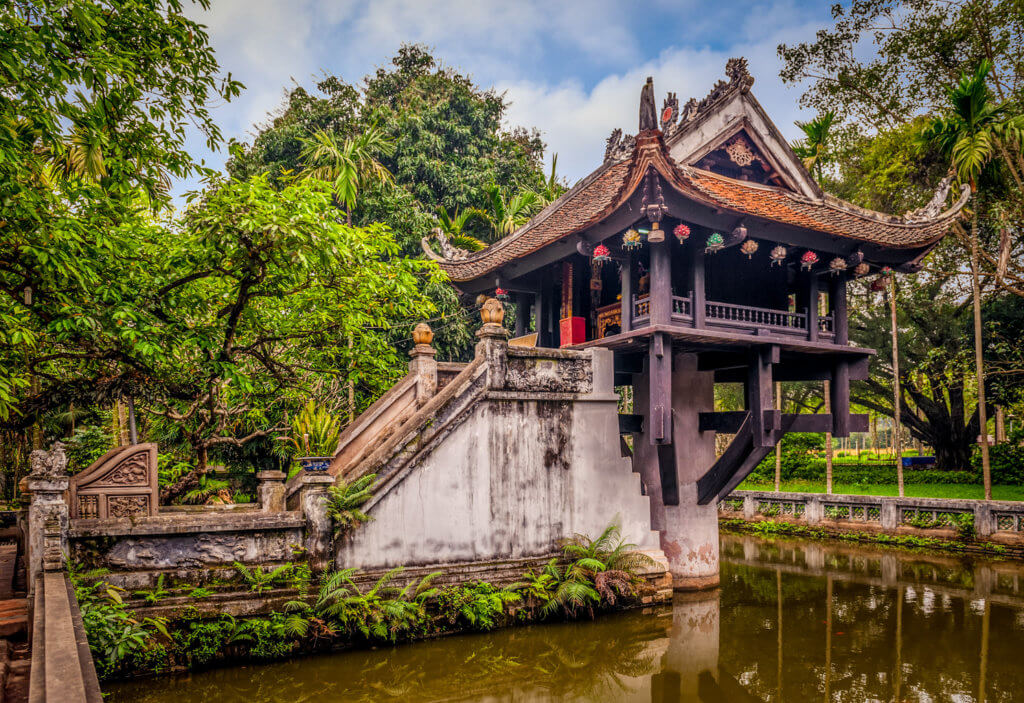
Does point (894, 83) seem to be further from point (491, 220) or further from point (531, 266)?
point (531, 266)

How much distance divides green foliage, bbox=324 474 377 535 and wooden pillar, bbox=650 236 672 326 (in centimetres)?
408

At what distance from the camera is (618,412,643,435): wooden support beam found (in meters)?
9.47

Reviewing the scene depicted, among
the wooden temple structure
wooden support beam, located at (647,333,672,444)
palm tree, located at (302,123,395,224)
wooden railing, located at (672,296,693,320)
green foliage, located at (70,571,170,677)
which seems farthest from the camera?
palm tree, located at (302,123,395,224)

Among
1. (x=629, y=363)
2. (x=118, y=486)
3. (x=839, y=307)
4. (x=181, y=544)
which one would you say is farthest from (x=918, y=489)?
(x=118, y=486)

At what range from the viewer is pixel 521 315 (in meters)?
12.0

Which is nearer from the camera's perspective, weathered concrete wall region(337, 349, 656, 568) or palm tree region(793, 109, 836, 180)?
weathered concrete wall region(337, 349, 656, 568)

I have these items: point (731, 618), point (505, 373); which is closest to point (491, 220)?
point (505, 373)

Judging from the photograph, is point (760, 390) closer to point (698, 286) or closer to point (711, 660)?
point (698, 286)

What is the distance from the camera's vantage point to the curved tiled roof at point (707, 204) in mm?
7816

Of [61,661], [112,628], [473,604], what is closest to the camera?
[61,661]

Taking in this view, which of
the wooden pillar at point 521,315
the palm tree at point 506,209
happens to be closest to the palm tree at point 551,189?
the palm tree at point 506,209

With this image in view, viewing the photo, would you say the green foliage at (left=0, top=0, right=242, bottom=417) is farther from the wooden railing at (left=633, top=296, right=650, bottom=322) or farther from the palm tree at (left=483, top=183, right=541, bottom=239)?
the palm tree at (left=483, top=183, right=541, bottom=239)

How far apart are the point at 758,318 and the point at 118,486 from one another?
8.87 metres

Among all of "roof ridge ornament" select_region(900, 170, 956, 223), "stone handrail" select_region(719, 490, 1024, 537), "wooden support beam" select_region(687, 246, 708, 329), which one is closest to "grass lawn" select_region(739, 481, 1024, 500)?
"stone handrail" select_region(719, 490, 1024, 537)
